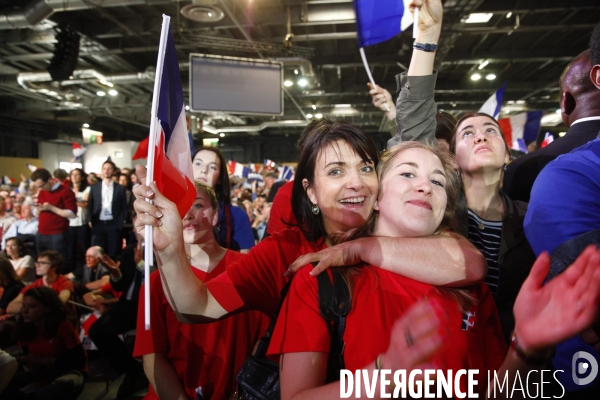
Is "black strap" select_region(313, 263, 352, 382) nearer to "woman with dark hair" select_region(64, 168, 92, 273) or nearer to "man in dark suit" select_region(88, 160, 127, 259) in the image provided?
"man in dark suit" select_region(88, 160, 127, 259)

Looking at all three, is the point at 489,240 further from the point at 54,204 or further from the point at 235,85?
the point at 235,85

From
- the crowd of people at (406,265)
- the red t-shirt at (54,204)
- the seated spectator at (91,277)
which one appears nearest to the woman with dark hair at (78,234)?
the red t-shirt at (54,204)

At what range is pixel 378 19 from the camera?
226 centimetres

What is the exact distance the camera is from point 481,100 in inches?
661

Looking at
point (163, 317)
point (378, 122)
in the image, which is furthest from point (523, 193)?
point (378, 122)

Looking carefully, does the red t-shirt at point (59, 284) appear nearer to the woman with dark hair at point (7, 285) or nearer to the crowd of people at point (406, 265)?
the woman with dark hair at point (7, 285)

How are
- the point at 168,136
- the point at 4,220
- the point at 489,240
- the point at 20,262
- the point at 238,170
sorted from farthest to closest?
1. the point at 238,170
2. the point at 4,220
3. the point at 20,262
4. the point at 489,240
5. the point at 168,136

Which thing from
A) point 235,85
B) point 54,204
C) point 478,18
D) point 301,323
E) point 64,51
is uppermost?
point 478,18

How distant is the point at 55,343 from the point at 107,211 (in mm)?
3157

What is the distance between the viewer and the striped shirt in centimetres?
166

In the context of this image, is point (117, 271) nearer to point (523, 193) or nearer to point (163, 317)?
point (163, 317)

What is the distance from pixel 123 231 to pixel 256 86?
3.81 m

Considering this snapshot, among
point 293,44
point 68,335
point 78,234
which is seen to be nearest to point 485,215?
point 68,335

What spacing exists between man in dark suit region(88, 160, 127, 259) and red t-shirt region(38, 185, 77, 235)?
37 centimetres
